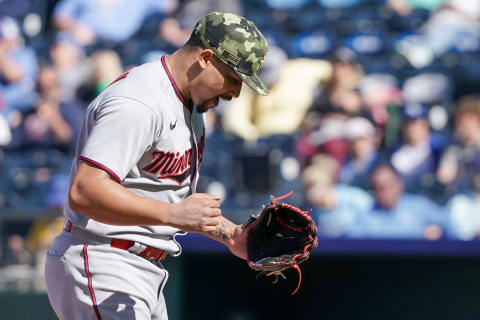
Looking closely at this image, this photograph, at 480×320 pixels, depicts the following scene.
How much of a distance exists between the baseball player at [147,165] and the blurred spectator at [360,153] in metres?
3.65

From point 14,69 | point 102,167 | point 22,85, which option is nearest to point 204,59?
point 102,167

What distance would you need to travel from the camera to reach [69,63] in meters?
6.94

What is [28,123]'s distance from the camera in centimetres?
668

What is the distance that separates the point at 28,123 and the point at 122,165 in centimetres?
475

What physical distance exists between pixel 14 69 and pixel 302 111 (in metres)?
2.70

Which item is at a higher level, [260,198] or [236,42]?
[236,42]

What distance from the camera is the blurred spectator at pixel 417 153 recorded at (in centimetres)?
602

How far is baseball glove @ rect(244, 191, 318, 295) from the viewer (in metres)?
2.62

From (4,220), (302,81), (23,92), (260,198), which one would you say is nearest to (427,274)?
(260,198)

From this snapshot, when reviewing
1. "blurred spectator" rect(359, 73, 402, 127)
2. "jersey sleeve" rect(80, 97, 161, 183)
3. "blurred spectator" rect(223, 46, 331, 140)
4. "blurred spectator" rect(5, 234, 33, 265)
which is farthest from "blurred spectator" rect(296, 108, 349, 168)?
"jersey sleeve" rect(80, 97, 161, 183)

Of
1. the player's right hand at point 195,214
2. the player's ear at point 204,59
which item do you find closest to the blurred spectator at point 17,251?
the player's ear at point 204,59

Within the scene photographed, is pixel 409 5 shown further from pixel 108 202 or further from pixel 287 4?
pixel 108 202

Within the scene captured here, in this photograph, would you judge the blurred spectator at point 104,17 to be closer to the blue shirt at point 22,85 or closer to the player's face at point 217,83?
the blue shirt at point 22,85

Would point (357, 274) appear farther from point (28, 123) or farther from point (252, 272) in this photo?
point (28, 123)
